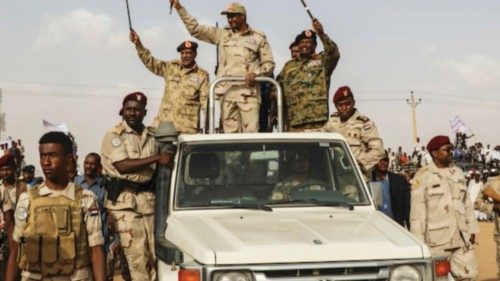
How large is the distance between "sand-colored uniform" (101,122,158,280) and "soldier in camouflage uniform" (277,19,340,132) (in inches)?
69.1

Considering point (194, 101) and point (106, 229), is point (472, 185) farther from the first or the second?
point (106, 229)

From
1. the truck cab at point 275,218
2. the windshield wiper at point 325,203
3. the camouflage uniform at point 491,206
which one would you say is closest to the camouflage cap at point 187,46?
the truck cab at point 275,218

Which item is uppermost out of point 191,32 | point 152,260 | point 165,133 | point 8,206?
point 191,32

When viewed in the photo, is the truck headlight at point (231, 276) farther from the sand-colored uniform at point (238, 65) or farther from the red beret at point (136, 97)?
the sand-colored uniform at point (238, 65)

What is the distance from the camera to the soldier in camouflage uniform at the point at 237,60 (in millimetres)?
8242

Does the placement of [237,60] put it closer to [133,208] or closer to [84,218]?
[133,208]

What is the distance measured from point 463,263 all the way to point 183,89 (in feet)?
10.1

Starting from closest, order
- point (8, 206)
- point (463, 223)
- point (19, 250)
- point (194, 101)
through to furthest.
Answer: point (19, 250) < point (8, 206) < point (463, 223) < point (194, 101)

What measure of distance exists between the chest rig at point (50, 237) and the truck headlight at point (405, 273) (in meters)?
1.72

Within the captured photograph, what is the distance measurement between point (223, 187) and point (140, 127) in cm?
160

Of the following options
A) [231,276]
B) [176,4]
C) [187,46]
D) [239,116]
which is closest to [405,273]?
[231,276]

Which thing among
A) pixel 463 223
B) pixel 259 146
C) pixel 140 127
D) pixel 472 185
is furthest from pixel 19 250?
pixel 472 185

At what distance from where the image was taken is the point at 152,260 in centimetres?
705

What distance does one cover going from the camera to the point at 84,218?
495 centimetres
